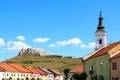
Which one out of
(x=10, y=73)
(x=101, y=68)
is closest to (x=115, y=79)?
(x=101, y=68)

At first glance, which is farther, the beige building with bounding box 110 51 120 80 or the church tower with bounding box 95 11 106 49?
the church tower with bounding box 95 11 106 49

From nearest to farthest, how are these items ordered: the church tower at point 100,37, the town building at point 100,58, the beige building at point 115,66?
the beige building at point 115,66
the town building at point 100,58
the church tower at point 100,37

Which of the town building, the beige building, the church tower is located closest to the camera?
the beige building

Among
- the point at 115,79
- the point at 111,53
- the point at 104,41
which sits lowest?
the point at 115,79

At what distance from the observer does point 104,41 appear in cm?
7538

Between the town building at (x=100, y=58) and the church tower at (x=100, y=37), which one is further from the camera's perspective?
the church tower at (x=100, y=37)

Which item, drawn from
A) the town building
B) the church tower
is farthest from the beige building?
the church tower

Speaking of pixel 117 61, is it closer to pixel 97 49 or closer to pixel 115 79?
pixel 115 79

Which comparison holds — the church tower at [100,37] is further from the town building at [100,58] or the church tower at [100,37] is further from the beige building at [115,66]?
the beige building at [115,66]

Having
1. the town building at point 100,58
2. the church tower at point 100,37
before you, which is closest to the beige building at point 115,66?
the town building at point 100,58

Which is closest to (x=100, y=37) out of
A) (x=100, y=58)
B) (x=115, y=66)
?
(x=100, y=58)

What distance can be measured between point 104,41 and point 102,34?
1706 millimetres

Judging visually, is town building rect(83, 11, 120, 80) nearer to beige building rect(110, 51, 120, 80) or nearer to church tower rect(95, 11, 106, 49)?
church tower rect(95, 11, 106, 49)

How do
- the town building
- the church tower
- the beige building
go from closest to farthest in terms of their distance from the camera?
the beige building → the town building → the church tower
